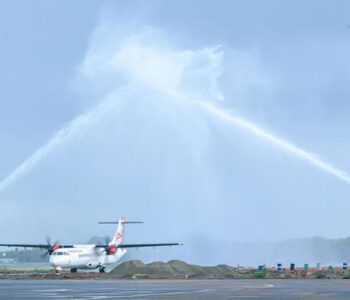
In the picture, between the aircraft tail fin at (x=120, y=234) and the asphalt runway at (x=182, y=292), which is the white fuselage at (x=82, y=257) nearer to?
the aircraft tail fin at (x=120, y=234)

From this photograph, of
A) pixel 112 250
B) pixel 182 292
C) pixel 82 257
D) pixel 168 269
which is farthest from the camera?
pixel 112 250

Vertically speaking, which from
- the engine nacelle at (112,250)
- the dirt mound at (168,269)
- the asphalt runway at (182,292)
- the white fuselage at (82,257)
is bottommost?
the asphalt runway at (182,292)

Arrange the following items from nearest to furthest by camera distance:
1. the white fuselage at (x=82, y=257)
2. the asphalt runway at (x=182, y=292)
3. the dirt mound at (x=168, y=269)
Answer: the asphalt runway at (x=182, y=292), the dirt mound at (x=168, y=269), the white fuselage at (x=82, y=257)

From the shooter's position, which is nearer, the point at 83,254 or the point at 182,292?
the point at 182,292

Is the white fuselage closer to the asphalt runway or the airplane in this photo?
the airplane

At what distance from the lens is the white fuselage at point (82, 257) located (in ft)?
386

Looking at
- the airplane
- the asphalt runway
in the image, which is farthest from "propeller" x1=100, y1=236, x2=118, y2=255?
the asphalt runway

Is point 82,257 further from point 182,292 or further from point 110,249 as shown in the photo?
point 182,292

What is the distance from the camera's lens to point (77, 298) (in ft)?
127

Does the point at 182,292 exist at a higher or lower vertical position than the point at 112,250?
lower

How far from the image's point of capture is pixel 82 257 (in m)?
124

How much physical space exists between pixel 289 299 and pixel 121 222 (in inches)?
4313

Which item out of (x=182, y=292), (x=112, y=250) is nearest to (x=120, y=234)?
(x=112, y=250)

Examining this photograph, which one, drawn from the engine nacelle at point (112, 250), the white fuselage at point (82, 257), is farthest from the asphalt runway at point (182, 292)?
the engine nacelle at point (112, 250)
